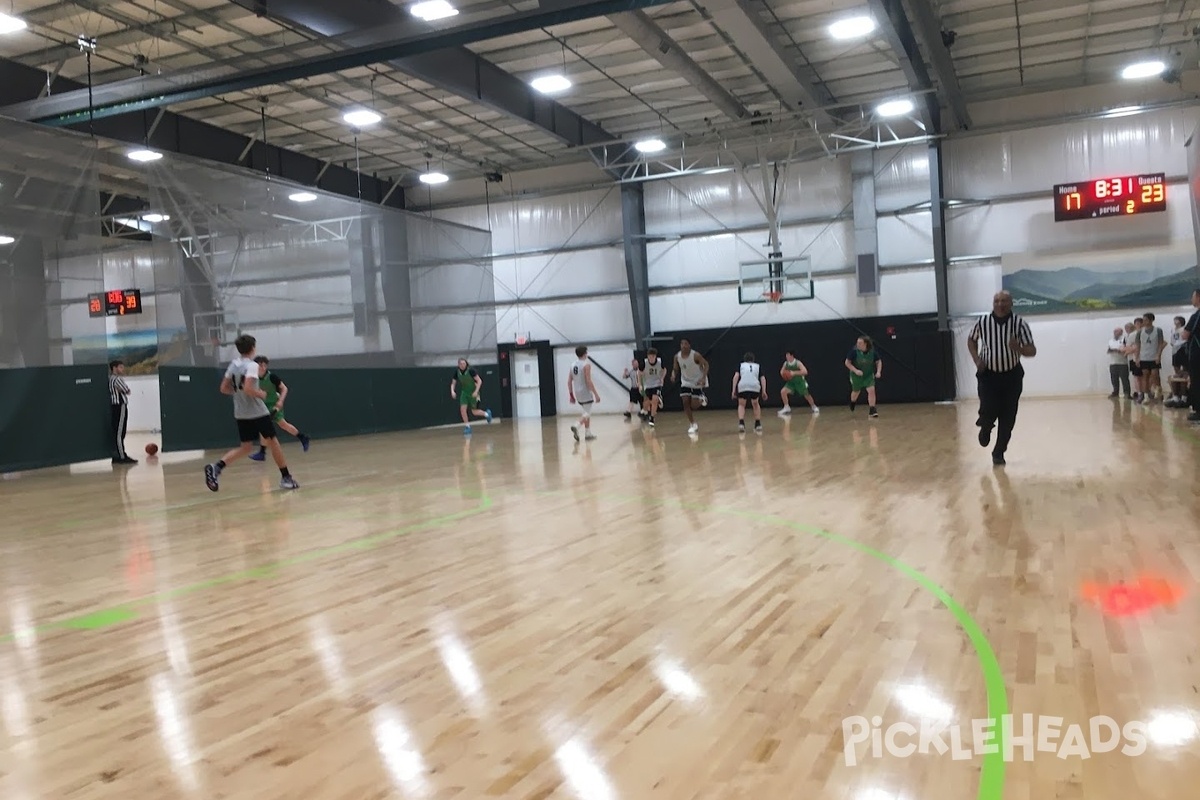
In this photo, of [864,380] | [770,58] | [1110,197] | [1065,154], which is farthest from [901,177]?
[864,380]

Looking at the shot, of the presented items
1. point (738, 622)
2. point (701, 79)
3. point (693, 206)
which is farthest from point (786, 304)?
point (738, 622)

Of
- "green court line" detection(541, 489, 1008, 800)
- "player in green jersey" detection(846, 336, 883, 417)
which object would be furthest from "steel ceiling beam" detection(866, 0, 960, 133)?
"green court line" detection(541, 489, 1008, 800)

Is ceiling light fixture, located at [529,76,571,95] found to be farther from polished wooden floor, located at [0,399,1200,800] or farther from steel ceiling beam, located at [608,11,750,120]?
polished wooden floor, located at [0,399,1200,800]

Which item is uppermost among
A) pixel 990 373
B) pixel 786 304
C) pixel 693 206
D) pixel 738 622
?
pixel 693 206

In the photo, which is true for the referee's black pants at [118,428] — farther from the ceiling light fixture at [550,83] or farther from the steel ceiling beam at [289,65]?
the ceiling light fixture at [550,83]

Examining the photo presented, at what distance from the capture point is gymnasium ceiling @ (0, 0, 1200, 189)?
1588cm

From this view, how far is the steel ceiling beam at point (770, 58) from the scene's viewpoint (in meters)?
16.5

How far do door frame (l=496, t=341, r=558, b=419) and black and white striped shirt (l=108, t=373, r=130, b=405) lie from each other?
43.5 feet

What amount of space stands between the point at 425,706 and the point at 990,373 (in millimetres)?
7641

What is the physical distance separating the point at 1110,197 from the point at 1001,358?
16.1 m

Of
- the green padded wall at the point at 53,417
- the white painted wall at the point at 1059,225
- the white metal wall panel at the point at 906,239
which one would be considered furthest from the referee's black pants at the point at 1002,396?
the white metal wall panel at the point at 906,239

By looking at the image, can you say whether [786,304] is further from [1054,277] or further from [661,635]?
[661,635]

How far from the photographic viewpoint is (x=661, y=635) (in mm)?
3924

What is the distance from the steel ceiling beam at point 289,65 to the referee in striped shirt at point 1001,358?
6.29 meters
